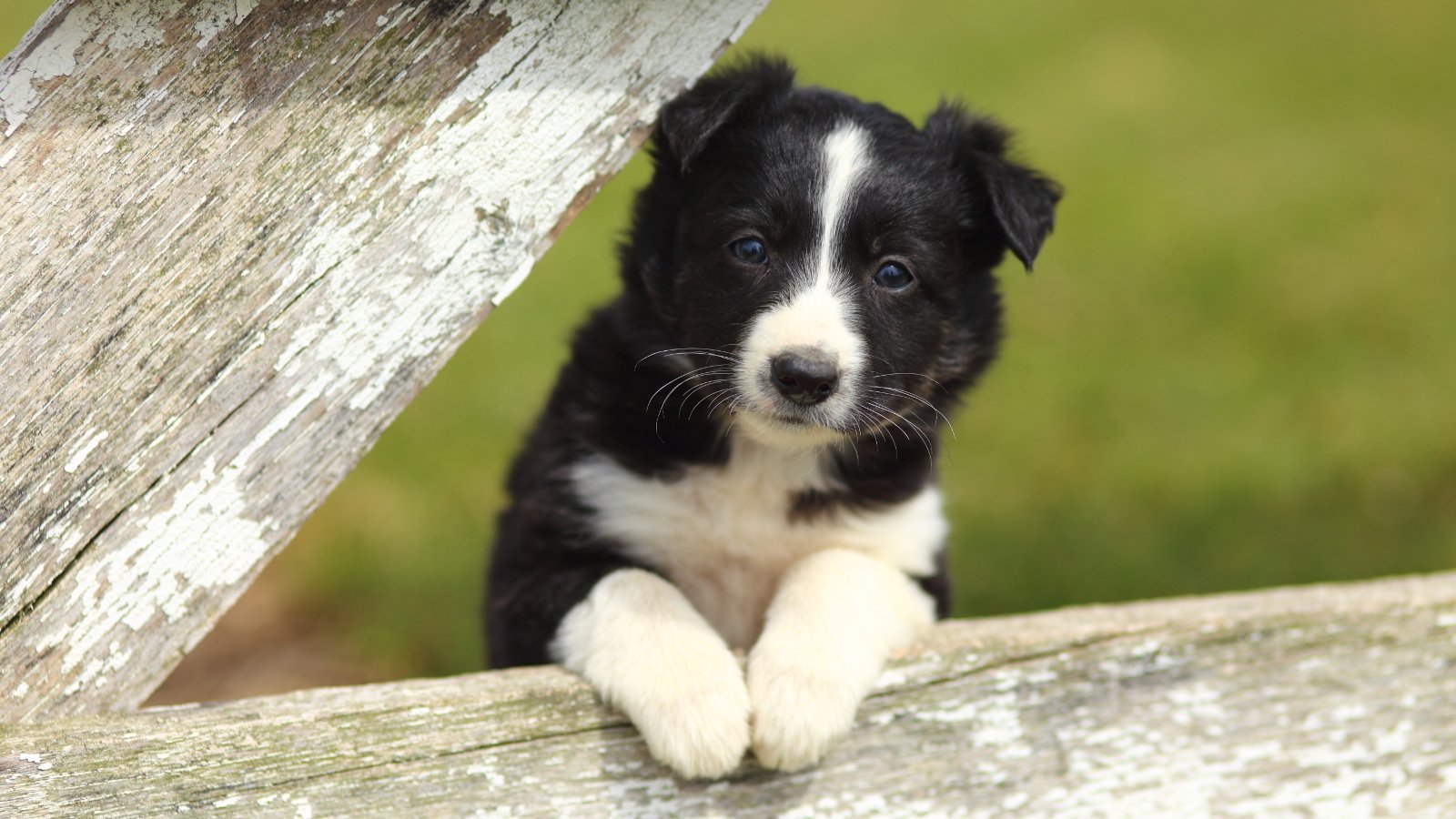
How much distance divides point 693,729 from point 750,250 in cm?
120

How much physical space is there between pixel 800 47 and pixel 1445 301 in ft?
15.7

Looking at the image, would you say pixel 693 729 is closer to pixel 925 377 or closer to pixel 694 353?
pixel 694 353

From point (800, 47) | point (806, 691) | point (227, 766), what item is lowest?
point (800, 47)

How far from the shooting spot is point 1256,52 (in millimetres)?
10289

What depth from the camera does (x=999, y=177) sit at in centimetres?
322

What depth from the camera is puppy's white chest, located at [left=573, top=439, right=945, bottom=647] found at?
130 inches

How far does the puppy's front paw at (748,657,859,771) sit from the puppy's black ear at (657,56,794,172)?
1102 millimetres

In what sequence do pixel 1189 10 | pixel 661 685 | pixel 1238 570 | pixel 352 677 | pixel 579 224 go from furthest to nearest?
pixel 1189 10
pixel 579 224
pixel 1238 570
pixel 352 677
pixel 661 685

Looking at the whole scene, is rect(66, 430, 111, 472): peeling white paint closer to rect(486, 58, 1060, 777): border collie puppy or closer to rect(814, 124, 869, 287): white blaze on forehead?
rect(486, 58, 1060, 777): border collie puppy

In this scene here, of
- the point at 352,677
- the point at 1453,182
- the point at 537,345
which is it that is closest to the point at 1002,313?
the point at 352,677

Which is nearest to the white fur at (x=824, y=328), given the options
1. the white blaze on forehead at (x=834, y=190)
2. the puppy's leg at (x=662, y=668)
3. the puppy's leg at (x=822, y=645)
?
the white blaze on forehead at (x=834, y=190)

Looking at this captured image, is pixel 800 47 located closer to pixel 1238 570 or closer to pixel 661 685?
pixel 1238 570

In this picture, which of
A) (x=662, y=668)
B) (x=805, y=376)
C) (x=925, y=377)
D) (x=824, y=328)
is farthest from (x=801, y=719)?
(x=925, y=377)

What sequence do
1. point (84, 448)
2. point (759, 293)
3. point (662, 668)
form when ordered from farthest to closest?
point (759, 293) < point (662, 668) < point (84, 448)
